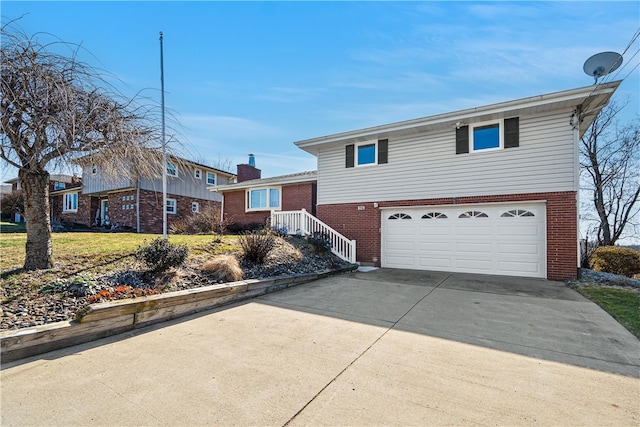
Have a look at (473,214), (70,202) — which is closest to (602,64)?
(473,214)

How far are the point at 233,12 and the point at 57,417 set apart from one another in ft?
27.7

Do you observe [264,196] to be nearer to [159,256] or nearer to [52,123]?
[159,256]

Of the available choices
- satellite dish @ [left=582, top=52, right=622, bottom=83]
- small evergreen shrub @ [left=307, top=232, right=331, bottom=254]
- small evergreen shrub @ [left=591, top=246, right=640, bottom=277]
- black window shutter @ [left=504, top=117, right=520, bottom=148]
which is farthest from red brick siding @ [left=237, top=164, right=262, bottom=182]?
small evergreen shrub @ [left=591, top=246, right=640, bottom=277]

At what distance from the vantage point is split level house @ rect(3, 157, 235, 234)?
1830 centimetres

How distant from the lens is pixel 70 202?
2272 centimetres

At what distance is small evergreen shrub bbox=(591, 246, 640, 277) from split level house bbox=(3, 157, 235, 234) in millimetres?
17842

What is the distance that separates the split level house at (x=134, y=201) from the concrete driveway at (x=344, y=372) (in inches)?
599

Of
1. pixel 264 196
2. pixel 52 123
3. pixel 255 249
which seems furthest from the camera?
pixel 264 196

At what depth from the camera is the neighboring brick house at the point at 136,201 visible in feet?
60.0

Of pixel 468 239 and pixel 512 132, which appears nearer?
pixel 512 132

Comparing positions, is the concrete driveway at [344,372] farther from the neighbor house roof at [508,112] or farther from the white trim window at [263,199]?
the white trim window at [263,199]

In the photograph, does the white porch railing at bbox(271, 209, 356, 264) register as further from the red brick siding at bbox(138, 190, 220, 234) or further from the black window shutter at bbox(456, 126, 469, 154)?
the red brick siding at bbox(138, 190, 220, 234)

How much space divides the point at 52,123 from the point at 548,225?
36.2ft

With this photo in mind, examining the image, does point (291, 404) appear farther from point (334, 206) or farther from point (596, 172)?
point (596, 172)
